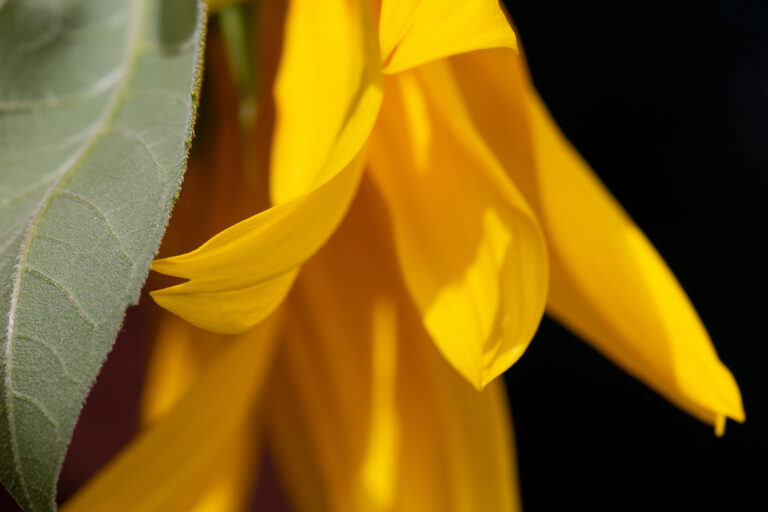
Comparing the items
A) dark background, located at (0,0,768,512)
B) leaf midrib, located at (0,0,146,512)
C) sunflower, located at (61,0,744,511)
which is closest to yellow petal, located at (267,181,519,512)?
sunflower, located at (61,0,744,511)

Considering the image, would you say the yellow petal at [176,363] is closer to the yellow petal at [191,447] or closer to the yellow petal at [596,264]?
the yellow petal at [191,447]

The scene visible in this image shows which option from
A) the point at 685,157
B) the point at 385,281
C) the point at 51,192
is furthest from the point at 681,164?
the point at 51,192

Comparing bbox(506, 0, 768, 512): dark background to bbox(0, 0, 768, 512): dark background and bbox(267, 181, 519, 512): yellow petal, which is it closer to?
bbox(0, 0, 768, 512): dark background

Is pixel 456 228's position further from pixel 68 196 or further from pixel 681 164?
pixel 681 164

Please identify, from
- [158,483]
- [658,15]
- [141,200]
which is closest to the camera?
[141,200]

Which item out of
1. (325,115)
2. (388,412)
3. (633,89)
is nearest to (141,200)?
(325,115)

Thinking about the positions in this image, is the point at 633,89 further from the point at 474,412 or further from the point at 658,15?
the point at 474,412

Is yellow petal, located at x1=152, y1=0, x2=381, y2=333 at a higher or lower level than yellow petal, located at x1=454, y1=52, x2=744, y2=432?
higher
